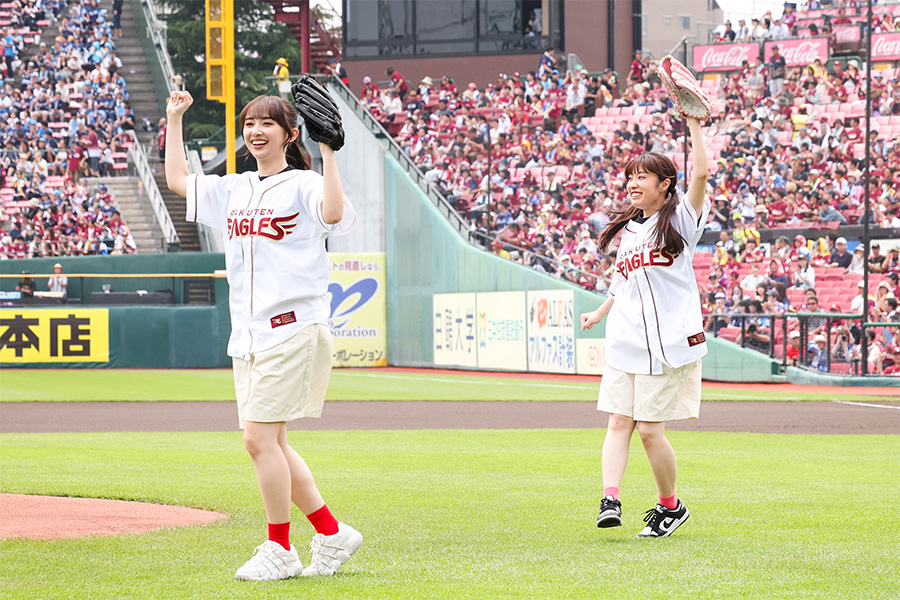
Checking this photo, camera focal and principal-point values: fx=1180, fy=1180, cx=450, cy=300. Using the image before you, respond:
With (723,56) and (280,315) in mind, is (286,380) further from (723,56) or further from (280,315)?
(723,56)

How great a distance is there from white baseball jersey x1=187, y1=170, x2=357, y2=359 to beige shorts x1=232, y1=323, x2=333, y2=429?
43mm

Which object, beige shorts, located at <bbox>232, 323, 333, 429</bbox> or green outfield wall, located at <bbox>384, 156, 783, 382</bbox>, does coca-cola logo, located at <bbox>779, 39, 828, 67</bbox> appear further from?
beige shorts, located at <bbox>232, 323, 333, 429</bbox>

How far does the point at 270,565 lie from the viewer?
459 centimetres

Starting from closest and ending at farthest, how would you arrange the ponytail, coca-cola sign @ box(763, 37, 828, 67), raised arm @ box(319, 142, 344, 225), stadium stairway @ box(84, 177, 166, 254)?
raised arm @ box(319, 142, 344, 225) → the ponytail → coca-cola sign @ box(763, 37, 828, 67) → stadium stairway @ box(84, 177, 166, 254)

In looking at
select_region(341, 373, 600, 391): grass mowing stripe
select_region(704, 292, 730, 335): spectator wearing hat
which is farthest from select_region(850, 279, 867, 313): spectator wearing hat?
select_region(341, 373, 600, 391): grass mowing stripe

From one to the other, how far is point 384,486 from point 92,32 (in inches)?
1363

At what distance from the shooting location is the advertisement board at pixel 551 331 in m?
23.9

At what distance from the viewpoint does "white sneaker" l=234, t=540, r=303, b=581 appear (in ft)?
14.9

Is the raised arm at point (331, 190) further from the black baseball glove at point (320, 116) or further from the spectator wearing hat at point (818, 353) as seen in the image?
the spectator wearing hat at point (818, 353)

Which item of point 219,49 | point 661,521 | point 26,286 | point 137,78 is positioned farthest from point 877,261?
point 137,78

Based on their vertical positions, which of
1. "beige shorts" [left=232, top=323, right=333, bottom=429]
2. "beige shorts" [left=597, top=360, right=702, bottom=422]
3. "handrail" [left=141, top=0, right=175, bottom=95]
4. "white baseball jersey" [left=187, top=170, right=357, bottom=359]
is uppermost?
"handrail" [left=141, top=0, right=175, bottom=95]

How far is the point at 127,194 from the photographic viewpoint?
32.2 metres

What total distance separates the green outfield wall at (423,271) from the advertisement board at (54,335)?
282 inches

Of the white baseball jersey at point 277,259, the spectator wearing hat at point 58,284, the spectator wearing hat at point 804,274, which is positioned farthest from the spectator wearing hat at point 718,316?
the white baseball jersey at point 277,259
